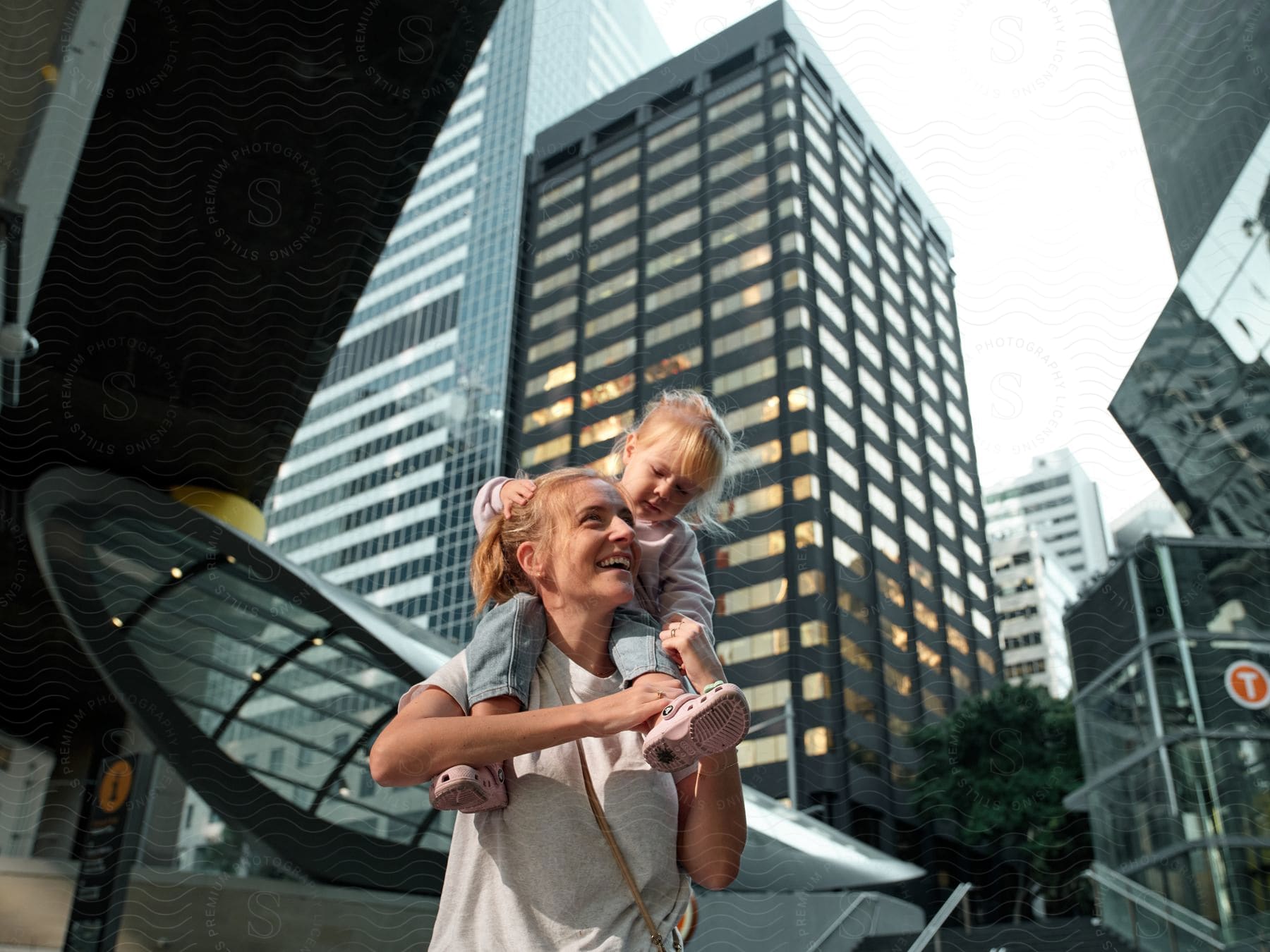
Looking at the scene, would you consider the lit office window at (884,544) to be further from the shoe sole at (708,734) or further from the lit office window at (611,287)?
the shoe sole at (708,734)

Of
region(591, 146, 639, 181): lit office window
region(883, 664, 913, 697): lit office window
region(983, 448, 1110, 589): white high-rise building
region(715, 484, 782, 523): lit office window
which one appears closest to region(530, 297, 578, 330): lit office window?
region(591, 146, 639, 181): lit office window

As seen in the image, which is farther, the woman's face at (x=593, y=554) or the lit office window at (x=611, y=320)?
the lit office window at (x=611, y=320)

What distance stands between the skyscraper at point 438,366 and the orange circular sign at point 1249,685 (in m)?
6.91

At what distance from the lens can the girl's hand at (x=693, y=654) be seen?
0.46 m

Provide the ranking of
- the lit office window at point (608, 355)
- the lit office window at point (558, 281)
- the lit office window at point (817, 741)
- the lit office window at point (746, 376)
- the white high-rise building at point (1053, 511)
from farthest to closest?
the lit office window at point (746, 376)
the lit office window at point (817, 741)
the white high-rise building at point (1053, 511)
the lit office window at point (608, 355)
the lit office window at point (558, 281)

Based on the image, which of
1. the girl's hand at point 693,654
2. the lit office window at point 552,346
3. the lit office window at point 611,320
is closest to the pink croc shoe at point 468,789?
the girl's hand at point 693,654

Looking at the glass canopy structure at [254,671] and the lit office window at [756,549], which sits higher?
the lit office window at [756,549]

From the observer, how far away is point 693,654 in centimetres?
46

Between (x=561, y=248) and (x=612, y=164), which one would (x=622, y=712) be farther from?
(x=561, y=248)

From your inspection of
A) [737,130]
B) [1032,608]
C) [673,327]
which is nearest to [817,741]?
[1032,608]

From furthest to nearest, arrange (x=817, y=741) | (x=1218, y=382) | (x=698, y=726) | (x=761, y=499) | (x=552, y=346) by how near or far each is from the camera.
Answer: (x=761, y=499) → (x=817, y=741) → (x=552, y=346) → (x=1218, y=382) → (x=698, y=726)

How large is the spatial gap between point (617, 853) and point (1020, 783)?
927 centimetres

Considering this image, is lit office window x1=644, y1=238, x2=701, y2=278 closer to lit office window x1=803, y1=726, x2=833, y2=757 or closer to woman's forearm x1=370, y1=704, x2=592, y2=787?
lit office window x1=803, y1=726, x2=833, y2=757

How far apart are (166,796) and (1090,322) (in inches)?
160
